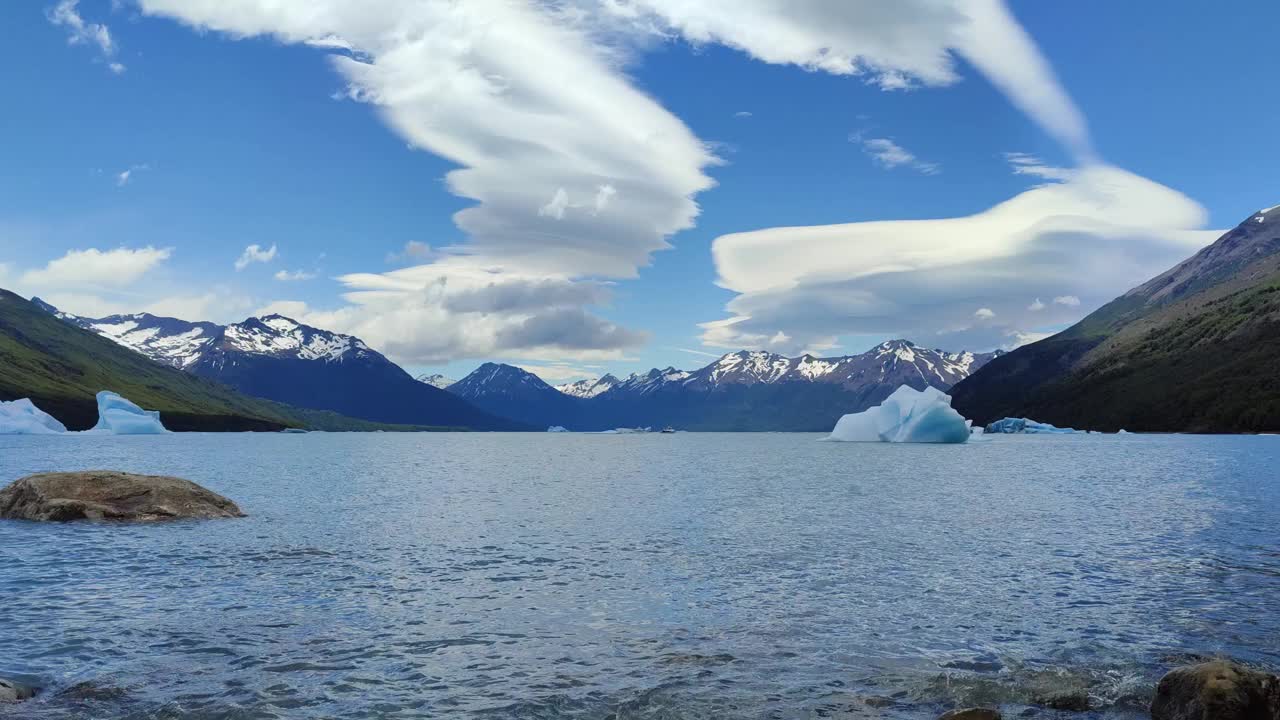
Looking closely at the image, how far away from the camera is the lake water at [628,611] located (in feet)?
50.6

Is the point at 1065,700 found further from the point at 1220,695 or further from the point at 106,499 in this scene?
the point at 106,499

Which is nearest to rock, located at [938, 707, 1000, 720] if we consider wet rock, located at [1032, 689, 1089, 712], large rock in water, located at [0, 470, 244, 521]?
wet rock, located at [1032, 689, 1089, 712]

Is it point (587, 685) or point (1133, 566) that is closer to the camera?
point (587, 685)

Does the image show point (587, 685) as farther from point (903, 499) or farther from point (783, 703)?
point (903, 499)

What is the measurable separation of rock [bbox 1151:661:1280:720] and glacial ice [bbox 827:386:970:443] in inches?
5412

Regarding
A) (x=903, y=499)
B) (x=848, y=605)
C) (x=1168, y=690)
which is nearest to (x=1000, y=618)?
(x=848, y=605)

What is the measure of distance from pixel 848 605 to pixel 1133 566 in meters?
13.0

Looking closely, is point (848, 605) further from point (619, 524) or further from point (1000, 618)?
point (619, 524)

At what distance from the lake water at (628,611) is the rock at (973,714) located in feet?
2.36

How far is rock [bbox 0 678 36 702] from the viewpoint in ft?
47.8

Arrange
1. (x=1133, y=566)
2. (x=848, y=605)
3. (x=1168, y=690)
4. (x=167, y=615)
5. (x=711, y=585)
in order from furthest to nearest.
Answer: (x=1133, y=566) < (x=711, y=585) < (x=848, y=605) < (x=167, y=615) < (x=1168, y=690)

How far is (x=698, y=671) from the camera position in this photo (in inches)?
663

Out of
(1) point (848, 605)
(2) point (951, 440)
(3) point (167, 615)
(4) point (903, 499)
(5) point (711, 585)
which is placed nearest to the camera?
(3) point (167, 615)

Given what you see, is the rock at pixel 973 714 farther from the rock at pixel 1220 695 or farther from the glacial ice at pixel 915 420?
the glacial ice at pixel 915 420
